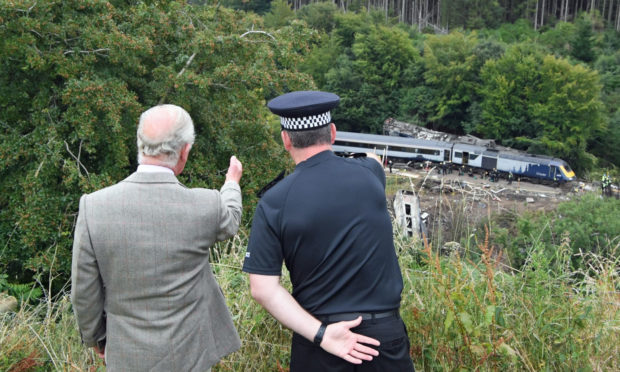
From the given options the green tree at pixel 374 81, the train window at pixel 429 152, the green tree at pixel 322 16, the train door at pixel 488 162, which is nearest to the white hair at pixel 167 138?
the train door at pixel 488 162

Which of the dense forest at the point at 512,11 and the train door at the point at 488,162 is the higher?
the dense forest at the point at 512,11

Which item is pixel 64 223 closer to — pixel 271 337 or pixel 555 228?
pixel 271 337

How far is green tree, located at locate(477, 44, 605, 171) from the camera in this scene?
32938 millimetres

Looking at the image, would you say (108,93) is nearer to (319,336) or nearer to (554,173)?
(319,336)

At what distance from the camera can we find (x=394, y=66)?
1671 inches

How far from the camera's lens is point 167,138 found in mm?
1937

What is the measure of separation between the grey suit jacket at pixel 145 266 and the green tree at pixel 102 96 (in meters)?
6.73

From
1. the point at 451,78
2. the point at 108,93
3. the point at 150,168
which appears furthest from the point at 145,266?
the point at 451,78

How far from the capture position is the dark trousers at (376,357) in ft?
6.42

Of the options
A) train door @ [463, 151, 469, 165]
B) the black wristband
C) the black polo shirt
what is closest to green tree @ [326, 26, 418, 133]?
train door @ [463, 151, 469, 165]

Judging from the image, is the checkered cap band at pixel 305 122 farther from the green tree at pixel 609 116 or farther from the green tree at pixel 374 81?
the green tree at pixel 374 81

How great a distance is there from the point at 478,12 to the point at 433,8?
37.3 feet

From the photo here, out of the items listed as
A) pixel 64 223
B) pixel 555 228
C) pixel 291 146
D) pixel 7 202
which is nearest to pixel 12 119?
pixel 7 202

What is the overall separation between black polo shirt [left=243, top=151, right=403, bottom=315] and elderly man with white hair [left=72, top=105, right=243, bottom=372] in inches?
7.8
